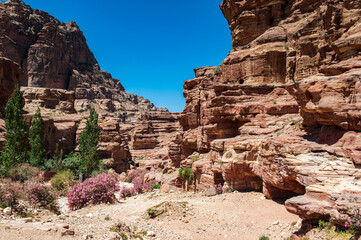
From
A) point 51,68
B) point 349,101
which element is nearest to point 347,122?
point 349,101

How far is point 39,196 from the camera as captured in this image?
14633 mm

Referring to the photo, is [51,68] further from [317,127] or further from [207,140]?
[317,127]

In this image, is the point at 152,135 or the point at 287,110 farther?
the point at 152,135

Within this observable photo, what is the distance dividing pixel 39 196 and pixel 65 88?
8089 cm

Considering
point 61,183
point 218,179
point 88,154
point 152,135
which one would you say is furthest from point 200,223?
point 152,135

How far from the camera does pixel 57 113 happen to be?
157ft

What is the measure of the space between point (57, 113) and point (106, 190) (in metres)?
35.9

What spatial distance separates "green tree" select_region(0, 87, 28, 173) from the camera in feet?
85.6

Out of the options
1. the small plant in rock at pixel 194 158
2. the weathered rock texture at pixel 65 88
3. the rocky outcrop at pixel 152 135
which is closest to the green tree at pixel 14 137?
the weathered rock texture at pixel 65 88

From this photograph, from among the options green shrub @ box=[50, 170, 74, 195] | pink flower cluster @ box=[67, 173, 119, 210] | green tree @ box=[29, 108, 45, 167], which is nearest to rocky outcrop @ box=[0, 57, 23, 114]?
green tree @ box=[29, 108, 45, 167]

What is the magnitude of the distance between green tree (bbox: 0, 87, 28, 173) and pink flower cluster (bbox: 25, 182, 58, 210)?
1392 cm

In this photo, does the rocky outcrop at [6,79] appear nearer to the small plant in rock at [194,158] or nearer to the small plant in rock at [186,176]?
the small plant in rock at [186,176]

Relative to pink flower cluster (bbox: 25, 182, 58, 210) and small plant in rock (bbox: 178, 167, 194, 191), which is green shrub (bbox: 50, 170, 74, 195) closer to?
pink flower cluster (bbox: 25, 182, 58, 210)

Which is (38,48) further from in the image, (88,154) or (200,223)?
(200,223)
